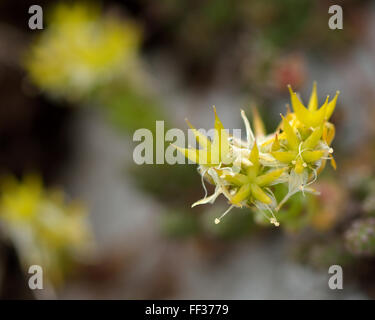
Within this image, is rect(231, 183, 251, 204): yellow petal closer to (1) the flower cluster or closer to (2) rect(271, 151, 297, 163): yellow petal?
(1) the flower cluster

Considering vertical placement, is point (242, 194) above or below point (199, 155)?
below

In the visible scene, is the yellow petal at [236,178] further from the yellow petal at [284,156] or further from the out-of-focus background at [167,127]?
the out-of-focus background at [167,127]

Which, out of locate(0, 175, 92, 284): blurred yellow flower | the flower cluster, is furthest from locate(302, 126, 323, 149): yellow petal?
locate(0, 175, 92, 284): blurred yellow flower

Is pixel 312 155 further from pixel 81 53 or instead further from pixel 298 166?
pixel 81 53

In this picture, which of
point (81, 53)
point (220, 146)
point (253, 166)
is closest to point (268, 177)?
point (253, 166)

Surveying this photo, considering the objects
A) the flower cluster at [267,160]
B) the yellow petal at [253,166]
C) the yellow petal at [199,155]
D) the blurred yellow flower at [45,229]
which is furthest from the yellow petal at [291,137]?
the blurred yellow flower at [45,229]

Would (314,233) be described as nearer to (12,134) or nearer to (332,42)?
(332,42)
